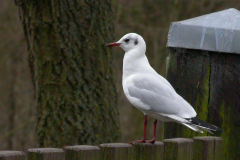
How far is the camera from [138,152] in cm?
232

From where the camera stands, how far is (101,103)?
14.2ft

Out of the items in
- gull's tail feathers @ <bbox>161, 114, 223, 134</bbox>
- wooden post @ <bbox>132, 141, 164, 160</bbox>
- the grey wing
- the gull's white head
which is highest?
the gull's white head

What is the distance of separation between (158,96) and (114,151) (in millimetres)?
764

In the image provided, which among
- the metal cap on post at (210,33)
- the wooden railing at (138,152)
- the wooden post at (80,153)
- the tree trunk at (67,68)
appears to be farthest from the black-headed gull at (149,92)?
the tree trunk at (67,68)

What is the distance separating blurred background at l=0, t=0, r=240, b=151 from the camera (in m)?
9.73

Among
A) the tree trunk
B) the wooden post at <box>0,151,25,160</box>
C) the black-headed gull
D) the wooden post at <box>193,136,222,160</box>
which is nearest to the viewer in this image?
the wooden post at <box>0,151,25,160</box>

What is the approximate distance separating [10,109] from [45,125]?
23.7 feet

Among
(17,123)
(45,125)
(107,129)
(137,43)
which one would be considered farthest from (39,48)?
(17,123)

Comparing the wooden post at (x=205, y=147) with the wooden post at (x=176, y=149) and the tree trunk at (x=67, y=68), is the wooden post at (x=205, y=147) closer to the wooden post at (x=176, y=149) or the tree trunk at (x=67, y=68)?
the wooden post at (x=176, y=149)

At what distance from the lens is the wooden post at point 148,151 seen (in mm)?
2305

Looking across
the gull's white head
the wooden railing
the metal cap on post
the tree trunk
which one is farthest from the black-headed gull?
the tree trunk

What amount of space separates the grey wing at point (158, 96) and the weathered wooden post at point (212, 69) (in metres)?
0.18

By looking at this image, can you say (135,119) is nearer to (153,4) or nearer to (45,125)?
(153,4)

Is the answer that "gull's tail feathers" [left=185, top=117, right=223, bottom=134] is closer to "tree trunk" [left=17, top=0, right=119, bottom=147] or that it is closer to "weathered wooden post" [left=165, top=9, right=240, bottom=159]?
"weathered wooden post" [left=165, top=9, right=240, bottom=159]
